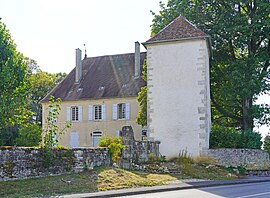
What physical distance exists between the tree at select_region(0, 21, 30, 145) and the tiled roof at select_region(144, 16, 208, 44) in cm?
1032

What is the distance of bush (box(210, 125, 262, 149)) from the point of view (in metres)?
26.1

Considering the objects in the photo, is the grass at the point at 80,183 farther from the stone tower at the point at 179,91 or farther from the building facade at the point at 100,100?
the building facade at the point at 100,100

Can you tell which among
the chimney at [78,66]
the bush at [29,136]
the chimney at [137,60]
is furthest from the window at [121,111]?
the bush at [29,136]

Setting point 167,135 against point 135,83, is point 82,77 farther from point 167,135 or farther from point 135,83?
point 167,135

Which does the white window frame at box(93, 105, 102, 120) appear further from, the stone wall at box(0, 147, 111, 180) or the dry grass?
the dry grass

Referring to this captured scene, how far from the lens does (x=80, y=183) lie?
1501 cm

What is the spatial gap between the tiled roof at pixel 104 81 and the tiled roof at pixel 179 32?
31.1 feet

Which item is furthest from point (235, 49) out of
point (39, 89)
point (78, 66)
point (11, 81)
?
point (39, 89)

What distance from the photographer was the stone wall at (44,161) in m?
14.4

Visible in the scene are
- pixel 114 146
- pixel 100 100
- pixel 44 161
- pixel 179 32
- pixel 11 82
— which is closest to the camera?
pixel 44 161

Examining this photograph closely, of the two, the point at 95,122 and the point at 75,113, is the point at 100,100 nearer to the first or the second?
the point at 95,122

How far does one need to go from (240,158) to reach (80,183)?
12.7 meters

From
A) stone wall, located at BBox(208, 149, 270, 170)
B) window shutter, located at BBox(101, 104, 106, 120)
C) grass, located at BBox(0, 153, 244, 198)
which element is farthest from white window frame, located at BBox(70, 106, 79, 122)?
grass, located at BBox(0, 153, 244, 198)

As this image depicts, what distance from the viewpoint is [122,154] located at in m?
20.0
